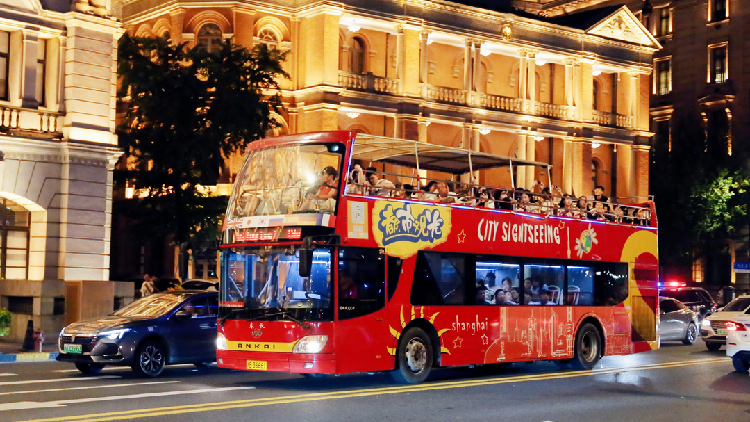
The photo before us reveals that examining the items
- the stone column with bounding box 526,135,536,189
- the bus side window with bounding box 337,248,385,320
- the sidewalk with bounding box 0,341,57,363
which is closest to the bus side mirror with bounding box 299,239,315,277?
the bus side window with bounding box 337,248,385,320

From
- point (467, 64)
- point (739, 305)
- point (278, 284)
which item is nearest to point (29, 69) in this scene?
point (278, 284)

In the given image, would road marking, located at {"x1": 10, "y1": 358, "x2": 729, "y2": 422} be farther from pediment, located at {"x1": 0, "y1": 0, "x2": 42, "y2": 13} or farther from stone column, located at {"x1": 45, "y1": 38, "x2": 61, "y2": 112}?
pediment, located at {"x1": 0, "y1": 0, "x2": 42, "y2": 13}

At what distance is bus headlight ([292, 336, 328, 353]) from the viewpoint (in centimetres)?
1596

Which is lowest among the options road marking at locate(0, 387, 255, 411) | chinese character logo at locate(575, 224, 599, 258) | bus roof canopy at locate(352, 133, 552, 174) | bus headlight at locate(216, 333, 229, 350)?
road marking at locate(0, 387, 255, 411)

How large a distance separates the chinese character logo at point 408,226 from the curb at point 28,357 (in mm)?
9795

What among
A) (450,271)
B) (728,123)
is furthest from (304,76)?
(450,271)

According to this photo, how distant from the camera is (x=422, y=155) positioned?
2064 cm

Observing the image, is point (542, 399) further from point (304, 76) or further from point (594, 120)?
point (594, 120)

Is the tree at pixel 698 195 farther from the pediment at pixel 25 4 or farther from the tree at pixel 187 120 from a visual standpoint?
the pediment at pixel 25 4

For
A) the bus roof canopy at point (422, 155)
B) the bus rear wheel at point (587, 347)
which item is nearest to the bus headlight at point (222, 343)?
the bus roof canopy at point (422, 155)

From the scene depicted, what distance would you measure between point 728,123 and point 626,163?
6.48 meters

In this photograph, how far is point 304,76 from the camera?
50.1m

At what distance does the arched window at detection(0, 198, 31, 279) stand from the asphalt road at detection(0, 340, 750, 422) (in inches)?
320

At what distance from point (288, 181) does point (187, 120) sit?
21481 mm
